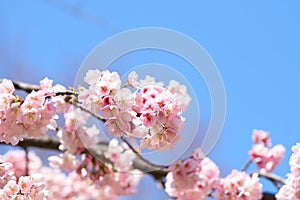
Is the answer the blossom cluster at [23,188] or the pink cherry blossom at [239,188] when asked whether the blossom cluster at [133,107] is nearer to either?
the blossom cluster at [23,188]

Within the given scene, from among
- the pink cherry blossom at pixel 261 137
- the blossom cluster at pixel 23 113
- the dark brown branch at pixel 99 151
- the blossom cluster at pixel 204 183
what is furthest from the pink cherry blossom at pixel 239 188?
the blossom cluster at pixel 23 113

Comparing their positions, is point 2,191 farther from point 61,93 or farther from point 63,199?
point 63,199

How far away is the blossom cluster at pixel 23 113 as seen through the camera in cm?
210

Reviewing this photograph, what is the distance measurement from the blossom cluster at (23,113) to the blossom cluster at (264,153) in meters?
1.64

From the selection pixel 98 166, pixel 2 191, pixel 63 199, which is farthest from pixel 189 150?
pixel 63 199

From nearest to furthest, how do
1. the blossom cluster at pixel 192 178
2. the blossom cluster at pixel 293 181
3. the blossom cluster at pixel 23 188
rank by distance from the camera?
1. the blossom cluster at pixel 23 188
2. the blossom cluster at pixel 293 181
3. the blossom cluster at pixel 192 178

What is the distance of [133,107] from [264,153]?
171 cm

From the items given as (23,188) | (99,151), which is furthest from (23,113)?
(99,151)

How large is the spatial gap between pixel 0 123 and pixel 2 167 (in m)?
0.17

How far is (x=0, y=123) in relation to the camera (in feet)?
6.91

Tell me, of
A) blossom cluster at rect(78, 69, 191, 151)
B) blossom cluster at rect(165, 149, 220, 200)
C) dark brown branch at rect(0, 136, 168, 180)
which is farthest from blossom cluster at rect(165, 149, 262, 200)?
blossom cluster at rect(78, 69, 191, 151)

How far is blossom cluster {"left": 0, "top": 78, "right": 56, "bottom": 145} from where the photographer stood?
2100 millimetres

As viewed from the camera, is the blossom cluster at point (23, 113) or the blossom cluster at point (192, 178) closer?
the blossom cluster at point (23, 113)

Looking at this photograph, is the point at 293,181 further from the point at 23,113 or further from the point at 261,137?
the point at 261,137
